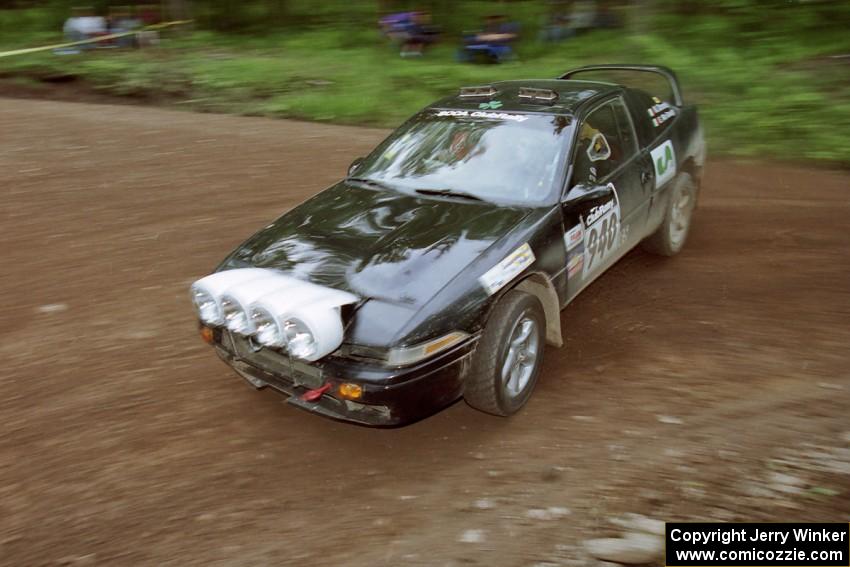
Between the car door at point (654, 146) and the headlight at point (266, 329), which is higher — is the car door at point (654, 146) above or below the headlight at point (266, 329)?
above

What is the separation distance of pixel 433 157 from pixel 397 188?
35 centimetres

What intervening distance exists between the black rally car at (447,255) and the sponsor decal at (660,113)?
3.6 inches

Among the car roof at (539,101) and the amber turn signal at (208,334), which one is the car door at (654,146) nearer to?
the car roof at (539,101)

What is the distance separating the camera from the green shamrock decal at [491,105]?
4692mm

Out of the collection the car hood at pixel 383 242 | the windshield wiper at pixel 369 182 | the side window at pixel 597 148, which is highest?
the side window at pixel 597 148

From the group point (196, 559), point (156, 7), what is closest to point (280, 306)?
point (196, 559)

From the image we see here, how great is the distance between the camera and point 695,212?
22.9 feet

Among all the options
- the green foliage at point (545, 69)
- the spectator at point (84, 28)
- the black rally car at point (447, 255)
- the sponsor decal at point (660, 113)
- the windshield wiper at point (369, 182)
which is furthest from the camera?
the spectator at point (84, 28)

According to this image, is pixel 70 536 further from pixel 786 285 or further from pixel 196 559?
pixel 786 285

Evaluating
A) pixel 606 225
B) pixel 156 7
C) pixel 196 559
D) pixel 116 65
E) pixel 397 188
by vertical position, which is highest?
pixel 156 7

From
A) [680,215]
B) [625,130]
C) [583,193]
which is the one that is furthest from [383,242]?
[680,215]

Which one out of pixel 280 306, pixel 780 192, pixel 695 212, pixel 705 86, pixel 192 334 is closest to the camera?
pixel 280 306

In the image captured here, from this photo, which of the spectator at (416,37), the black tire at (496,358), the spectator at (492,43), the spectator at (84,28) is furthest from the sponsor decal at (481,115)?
the spectator at (84,28)

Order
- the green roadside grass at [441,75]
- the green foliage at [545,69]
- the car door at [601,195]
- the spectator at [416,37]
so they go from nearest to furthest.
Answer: the car door at [601,195]
the green roadside grass at [441,75]
the green foliage at [545,69]
the spectator at [416,37]
